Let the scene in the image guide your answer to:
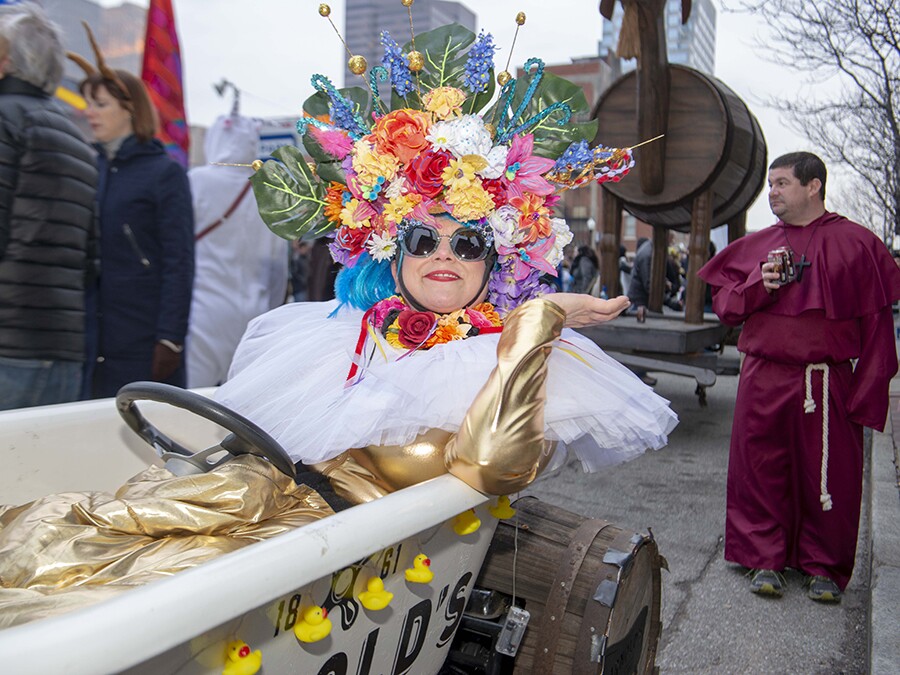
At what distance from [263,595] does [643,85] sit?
454 centimetres

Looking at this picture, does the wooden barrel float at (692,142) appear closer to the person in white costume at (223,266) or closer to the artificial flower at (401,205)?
the person in white costume at (223,266)

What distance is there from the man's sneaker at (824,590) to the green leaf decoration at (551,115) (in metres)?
2.10

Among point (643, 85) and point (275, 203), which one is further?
point (643, 85)

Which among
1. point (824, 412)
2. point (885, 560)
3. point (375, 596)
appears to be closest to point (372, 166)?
point (375, 596)

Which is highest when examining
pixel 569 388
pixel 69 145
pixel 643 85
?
pixel 643 85

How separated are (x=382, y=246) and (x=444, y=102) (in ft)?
1.30

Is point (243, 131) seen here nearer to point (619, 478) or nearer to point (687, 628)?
point (619, 478)

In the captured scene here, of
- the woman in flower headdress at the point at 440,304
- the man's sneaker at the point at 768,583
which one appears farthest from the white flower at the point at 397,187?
the man's sneaker at the point at 768,583

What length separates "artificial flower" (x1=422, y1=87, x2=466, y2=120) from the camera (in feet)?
6.31

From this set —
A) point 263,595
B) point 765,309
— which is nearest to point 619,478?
point 765,309

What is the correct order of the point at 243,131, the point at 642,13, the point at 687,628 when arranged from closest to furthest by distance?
the point at 687,628
the point at 642,13
the point at 243,131

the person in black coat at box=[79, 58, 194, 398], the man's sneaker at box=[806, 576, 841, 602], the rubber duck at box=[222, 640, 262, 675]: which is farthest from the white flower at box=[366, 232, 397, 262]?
the man's sneaker at box=[806, 576, 841, 602]

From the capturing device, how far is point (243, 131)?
4668 mm

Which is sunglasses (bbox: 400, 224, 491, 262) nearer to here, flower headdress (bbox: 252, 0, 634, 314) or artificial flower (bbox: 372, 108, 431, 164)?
flower headdress (bbox: 252, 0, 634, 314)
